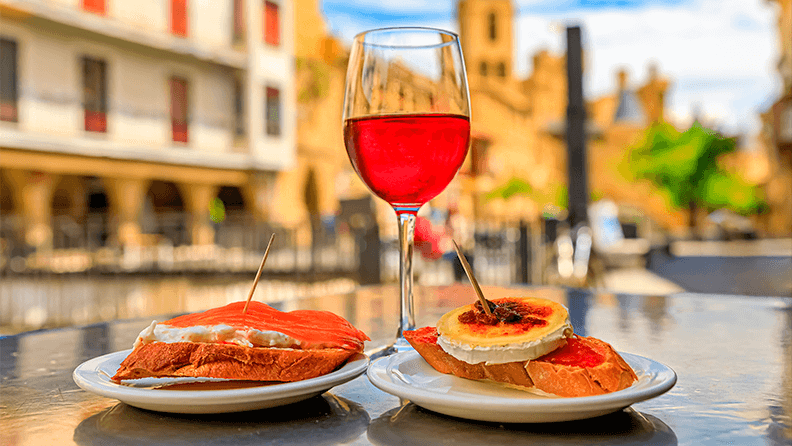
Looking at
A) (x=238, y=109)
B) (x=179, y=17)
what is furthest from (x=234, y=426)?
(x=238, y=109)

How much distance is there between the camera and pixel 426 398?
464mm

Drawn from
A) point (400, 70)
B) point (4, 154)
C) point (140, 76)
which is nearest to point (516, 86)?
point (140, 76)

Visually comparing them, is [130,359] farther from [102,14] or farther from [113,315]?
[102,14]

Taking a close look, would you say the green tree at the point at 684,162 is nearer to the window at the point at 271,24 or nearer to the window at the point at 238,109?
the window at the point at 271,24

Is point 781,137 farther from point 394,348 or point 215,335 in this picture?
point 215,335

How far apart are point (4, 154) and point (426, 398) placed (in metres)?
14.1

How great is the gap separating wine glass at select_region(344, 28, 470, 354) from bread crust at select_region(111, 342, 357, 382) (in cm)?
29

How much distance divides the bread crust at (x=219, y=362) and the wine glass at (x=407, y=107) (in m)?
0.29

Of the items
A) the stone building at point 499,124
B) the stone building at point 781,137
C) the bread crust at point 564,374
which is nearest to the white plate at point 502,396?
the bread crust at point 564,374

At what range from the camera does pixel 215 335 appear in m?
0.52

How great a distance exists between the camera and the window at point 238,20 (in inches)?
669

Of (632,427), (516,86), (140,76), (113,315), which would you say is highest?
(516,86)

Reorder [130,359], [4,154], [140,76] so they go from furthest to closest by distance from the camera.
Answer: [140,76] → [4,154] → [130,359]

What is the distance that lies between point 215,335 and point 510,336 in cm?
22
